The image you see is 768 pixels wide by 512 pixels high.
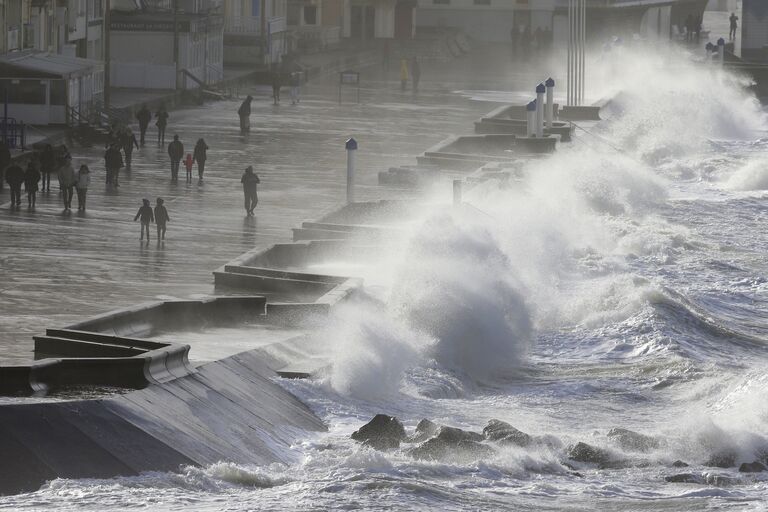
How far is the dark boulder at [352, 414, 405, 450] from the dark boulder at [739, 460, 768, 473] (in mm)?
3410

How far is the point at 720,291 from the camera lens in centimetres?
2933

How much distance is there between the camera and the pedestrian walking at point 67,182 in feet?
98.4

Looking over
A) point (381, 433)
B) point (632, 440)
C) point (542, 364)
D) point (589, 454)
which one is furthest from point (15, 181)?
point (589, 454)

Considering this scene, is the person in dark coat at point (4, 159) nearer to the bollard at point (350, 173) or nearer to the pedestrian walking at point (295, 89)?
the bollard at point (350, 173)

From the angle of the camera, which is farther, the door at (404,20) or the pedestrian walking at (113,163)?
the door at (404,20)

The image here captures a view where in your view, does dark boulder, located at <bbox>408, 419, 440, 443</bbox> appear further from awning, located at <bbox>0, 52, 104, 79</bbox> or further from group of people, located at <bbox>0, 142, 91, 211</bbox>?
awning, located at <bbox>0, 52, 104, 79</bbox>

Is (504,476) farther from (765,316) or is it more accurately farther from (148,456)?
(765,316)

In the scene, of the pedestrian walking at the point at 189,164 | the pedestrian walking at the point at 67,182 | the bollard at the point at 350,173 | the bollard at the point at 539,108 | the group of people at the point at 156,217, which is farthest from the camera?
the bollard at the point at 539,108

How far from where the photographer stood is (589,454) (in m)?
17.3

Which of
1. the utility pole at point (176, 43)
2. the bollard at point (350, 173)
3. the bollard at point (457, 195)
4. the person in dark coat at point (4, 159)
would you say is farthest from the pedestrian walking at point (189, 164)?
the utility pole at point (176, 43)

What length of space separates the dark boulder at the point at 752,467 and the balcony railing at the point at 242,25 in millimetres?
53031

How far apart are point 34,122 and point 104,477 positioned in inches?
1127

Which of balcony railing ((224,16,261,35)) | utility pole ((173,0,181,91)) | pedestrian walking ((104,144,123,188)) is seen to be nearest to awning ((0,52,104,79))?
utility pole ((173,0,181,91))

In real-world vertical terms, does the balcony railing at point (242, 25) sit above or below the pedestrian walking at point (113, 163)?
above
